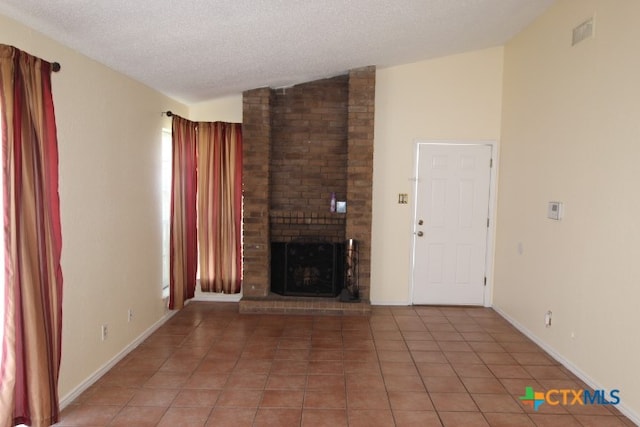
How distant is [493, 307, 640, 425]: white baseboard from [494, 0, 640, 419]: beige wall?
0.11 ft

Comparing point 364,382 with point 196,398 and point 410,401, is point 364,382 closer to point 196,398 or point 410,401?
point 410,401

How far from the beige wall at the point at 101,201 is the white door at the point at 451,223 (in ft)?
9.75

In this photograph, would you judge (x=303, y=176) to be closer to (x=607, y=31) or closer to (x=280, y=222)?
(x=280, y=222)

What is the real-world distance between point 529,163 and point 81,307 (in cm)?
409

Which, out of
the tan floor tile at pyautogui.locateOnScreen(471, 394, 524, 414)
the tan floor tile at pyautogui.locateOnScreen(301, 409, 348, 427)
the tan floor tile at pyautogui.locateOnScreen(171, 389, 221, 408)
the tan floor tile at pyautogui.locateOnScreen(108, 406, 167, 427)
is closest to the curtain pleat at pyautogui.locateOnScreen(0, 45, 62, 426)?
the tan floor tile at pyautogui.locateOnScreen(108, 406, 167, 427)

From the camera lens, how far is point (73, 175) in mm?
2768

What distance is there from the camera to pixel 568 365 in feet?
11.1

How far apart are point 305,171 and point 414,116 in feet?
4.73

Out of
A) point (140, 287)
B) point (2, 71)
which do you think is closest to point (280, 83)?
point (140, 287)

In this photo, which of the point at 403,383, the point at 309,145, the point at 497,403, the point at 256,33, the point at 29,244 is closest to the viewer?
the point at 29,244

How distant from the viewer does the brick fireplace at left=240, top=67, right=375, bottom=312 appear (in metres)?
Answer: 4.74

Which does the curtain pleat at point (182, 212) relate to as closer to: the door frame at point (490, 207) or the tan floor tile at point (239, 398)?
the tan floor tile at point (239, 398)

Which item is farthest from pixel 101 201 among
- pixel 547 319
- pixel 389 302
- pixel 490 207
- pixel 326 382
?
pixel 490 207

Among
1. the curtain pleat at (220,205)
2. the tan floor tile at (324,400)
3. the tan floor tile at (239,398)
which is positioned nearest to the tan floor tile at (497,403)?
the tan floor tile at (324,400)
